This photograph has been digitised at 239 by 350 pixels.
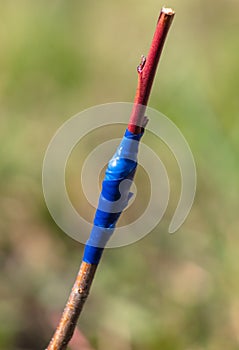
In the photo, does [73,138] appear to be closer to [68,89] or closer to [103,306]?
[68,89]

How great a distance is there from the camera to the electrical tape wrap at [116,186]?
1.55 feet

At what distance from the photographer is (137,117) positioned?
17.7 inches

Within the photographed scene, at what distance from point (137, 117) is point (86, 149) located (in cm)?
127

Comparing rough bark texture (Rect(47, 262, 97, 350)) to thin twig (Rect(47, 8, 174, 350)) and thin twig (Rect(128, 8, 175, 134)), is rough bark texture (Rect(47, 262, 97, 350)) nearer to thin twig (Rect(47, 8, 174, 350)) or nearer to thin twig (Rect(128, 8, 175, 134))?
thin twig (Rect(47, 8, 174, 350))

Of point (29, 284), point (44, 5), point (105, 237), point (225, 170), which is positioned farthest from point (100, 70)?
point (105, 237)

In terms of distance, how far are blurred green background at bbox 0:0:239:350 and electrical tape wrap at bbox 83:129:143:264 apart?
2.50 ft

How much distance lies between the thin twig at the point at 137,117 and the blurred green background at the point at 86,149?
2.41 feet

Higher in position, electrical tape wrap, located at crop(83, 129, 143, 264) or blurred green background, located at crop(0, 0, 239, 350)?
electrical tape wrap, located at crop(83, 129, 143, 264)

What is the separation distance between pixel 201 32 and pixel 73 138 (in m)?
0.74

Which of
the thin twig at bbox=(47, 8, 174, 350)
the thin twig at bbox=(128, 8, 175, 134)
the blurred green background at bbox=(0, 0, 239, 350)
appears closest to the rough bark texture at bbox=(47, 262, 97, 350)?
the thin twig at bbox=(47, 8, 174, 350)

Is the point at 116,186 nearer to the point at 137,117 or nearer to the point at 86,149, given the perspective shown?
the point at 137,117

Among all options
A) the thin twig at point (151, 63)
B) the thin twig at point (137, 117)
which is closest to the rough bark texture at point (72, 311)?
the thin twig at point (137, 117)

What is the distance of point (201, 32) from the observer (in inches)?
83.4

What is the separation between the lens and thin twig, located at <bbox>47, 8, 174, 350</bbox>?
1.36 ft
